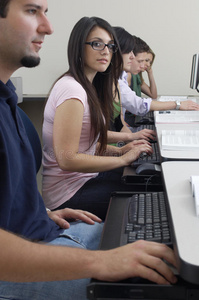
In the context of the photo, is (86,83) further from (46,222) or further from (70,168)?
(46,222)

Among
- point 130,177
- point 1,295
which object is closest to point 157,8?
point 130,177


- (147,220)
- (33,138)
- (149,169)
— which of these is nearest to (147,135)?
(149,169)

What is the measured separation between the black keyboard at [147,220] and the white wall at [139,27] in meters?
2.99

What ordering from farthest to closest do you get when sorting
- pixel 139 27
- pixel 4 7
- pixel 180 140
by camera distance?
1. pixel 139 27
2. pixel 180 140
3. pixel 4 7

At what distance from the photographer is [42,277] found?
614 millimetres

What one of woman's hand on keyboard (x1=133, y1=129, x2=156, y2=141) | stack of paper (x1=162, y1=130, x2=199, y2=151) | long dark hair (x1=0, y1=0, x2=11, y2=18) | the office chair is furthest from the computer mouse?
long dark hair (x1=0, y1=0, x2=11, y2=18)

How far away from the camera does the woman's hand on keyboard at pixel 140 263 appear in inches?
23.2

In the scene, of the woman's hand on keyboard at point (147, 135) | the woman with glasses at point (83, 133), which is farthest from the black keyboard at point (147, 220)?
the woman's hand on keyboard at point (147, 135)

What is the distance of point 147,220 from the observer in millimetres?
819

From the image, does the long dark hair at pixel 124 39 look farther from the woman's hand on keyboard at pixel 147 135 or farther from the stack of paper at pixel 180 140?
the stack of paper at pixel 180 140

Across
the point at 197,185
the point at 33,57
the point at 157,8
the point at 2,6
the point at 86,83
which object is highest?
the point at 157,8

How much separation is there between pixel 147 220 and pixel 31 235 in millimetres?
292

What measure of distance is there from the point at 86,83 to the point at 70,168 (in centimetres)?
41

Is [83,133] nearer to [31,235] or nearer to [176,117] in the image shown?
[31,235]
